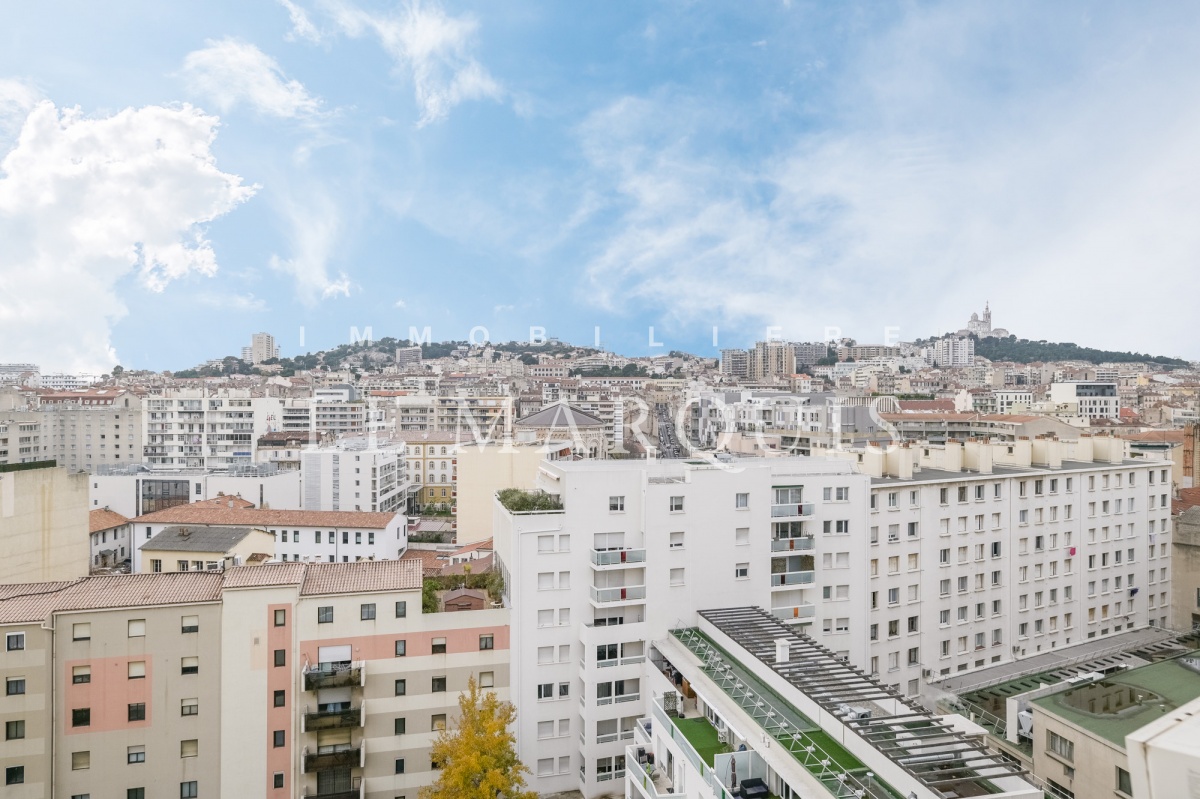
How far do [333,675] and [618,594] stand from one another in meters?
8.43

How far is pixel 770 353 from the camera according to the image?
18350 centimetres

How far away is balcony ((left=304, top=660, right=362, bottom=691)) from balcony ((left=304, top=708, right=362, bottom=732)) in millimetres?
754

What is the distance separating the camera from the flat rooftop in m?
17.3

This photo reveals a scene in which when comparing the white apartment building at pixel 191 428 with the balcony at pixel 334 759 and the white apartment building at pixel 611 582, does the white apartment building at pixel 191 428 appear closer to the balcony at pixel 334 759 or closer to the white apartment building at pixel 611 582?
the balcony at pixel 334 759

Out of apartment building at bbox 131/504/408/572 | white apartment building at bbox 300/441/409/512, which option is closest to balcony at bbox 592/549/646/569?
apartment building at bbox 131/504/408/572

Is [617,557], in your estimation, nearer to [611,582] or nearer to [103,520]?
[611,582]

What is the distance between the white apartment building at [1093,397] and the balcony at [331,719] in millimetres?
98756

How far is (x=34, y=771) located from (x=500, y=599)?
1286 cm

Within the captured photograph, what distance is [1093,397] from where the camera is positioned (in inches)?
3807

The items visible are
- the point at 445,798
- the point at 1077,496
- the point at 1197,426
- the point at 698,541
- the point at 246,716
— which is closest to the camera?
the point at 445,798

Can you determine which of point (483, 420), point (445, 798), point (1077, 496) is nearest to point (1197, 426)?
point (1077, 496)

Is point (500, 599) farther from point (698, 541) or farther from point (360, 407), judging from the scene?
point (360, 407)

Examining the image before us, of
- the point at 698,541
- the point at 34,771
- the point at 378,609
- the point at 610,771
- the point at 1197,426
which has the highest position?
the point at 1197,426

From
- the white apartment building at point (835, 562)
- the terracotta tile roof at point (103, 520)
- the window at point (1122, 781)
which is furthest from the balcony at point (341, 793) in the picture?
the terracotta tile roof at point (103, 520)
